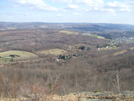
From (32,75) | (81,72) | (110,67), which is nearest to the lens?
(32,75)

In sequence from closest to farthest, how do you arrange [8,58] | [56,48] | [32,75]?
1. [32,75]
2. [8,58]
3. [56,48]

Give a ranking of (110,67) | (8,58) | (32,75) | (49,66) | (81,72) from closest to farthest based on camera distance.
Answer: (32,75) < (81,72) < (110,67) < (49,66) < (8,58)

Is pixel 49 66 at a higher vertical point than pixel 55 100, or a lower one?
lower

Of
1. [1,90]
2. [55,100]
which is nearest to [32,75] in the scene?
[1,90]

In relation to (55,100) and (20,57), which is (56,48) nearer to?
(20,57)

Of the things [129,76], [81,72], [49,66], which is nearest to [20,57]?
[49,66]

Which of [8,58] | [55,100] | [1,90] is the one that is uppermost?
[55,100]

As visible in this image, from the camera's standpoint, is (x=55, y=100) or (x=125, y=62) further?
(x=125, y=62)

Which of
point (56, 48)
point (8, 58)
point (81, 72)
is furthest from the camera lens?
point (56, 48)

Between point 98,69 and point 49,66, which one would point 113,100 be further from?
point 49,66
